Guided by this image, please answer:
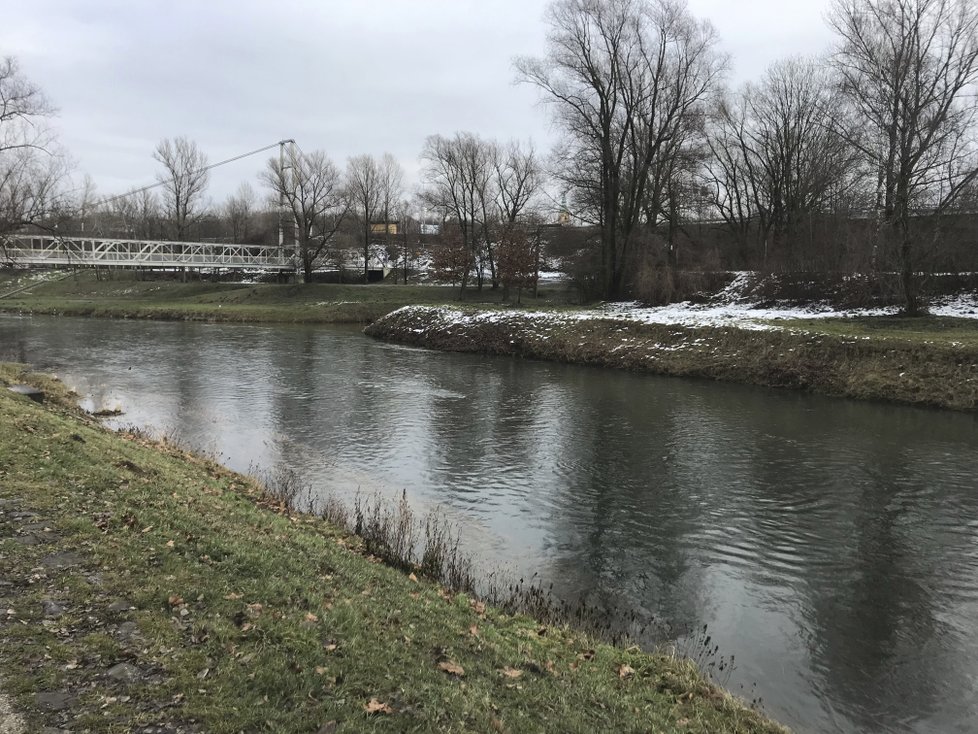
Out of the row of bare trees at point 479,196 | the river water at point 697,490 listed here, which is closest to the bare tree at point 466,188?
the row of bare trees at point 479,196

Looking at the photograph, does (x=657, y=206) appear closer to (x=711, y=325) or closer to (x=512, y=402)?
(x=711, y=325)

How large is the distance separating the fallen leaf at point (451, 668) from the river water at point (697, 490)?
9.92ft

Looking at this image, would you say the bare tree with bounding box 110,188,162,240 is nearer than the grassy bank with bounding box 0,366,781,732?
No

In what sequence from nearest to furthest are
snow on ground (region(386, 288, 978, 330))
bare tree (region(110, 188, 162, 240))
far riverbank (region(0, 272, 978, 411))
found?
far riverbank (region(0, 272, 978, 411)) < snow on ground (region(386, 288, 978, 330)) < bare tree (region(110, 188, 162, 240))

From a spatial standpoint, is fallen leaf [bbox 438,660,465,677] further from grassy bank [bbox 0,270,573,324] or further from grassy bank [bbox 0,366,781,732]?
grassy bank [bbox 0,270,573,324]

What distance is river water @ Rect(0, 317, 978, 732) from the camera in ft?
22.9

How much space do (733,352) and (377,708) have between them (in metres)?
24.0

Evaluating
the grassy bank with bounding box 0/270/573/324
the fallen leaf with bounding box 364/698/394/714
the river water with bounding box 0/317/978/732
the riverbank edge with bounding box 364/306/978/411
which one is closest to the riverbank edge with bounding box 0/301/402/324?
the grassy bank with bounding box 0/270/573/324

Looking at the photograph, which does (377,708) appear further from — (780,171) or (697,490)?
(780,171)

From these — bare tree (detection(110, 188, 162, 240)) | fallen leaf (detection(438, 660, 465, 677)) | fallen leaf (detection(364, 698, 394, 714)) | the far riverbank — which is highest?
bare tree (detection(110, 188, 162, 240))

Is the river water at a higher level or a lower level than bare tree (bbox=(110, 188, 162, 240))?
lower

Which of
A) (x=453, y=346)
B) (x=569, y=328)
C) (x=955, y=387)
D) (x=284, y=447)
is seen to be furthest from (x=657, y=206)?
(x=284, y=447)

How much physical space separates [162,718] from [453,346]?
30744 mm

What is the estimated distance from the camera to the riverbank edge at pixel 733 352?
20.5 m
